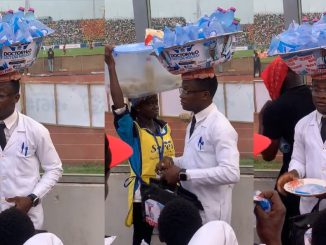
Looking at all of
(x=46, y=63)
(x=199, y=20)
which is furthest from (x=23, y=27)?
(x=199, y=20)

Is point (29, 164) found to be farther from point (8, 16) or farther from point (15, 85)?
point (8, 16)

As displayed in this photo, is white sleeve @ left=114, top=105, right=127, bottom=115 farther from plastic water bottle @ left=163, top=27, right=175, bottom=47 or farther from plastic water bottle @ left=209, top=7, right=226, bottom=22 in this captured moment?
plastic water bottle @ left=209, top=7, right=226, bottom=22

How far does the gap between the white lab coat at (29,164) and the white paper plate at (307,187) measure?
44.7 inches

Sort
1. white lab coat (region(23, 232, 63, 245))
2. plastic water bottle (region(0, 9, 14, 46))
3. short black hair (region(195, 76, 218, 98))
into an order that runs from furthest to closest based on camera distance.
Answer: short black hair (region(195, 76, 218, 98)), plastic water bottle (region(0, 9, 14, 46)), white lab coat (region(23, 232, 63, 245))

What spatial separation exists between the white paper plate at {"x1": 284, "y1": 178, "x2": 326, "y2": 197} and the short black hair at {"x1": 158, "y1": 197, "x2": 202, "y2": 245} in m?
0.74

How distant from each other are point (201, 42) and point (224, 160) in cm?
54

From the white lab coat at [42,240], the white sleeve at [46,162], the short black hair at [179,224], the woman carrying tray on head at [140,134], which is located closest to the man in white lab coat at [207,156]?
the woman carrying tray on head at [140,134]

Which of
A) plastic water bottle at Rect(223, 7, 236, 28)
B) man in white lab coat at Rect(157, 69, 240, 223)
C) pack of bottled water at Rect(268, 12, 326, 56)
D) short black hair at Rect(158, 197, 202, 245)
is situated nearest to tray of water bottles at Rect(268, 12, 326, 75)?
pack of bottled water at Rect(268, 12, 326, 56)

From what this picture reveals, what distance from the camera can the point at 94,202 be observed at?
Answer: 10.7 feet

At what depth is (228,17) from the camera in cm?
289

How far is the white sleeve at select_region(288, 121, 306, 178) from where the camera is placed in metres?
3.00

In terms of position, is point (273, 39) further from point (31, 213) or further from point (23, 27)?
point (31, 213)

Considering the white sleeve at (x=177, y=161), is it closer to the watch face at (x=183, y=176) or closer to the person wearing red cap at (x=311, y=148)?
the watch face at (x=183, y=176)

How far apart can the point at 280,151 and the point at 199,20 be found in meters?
0.73
